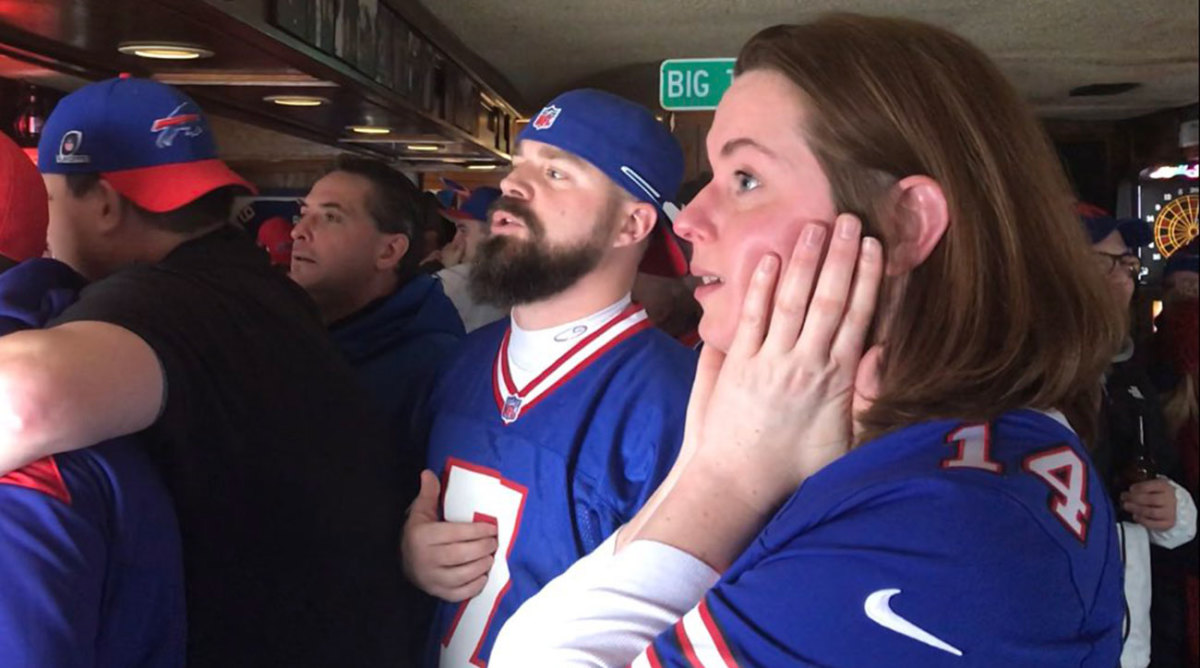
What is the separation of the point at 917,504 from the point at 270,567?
41.4 inches

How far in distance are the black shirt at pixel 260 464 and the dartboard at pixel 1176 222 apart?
6.38 metres

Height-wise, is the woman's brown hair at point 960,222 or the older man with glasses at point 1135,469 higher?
the woman's brown hair at point 960,222

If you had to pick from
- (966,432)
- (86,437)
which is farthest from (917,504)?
(86,437)

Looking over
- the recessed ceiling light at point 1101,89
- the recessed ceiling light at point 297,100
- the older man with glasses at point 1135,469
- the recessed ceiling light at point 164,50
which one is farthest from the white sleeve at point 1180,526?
the recessed ceiling light at point 1101,89

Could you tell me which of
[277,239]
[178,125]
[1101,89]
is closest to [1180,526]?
[178,125]

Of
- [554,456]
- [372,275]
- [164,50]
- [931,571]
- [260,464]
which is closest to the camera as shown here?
[931,571]

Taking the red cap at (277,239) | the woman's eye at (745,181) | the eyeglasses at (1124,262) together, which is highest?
the woman's eye at (745,181)

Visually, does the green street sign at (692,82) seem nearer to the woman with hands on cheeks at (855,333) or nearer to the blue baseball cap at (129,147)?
the blue baseball cap at (129,147)

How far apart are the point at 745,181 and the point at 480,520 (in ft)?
2.94

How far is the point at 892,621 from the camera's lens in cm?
65

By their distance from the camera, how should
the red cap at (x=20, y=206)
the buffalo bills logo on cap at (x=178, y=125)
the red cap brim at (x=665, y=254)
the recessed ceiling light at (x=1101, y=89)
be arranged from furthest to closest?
the recessed ceiling light at (x=1101, y=89)
the red cap brim at (x=665, y=254)
the buffalo bills logo on cap at (x=178, y=125)
the red cap at (x=20, y=206)

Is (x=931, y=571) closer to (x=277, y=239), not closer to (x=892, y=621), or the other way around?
(x=892, y=621)

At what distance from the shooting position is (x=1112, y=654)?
0.75m

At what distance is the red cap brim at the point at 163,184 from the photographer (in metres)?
1.65
